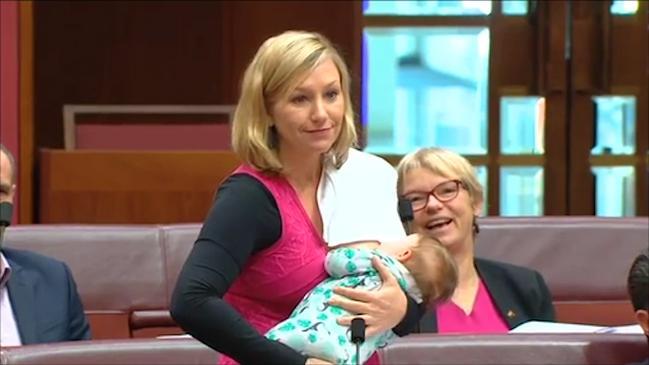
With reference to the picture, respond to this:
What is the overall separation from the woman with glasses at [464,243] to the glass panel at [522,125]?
89.3 inches

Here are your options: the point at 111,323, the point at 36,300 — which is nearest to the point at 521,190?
the point at 111,323

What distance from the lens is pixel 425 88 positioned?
5191 millimetres

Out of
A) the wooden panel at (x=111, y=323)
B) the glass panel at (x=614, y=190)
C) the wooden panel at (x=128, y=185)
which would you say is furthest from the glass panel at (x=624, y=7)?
the wooden panel at (x=111, y=323)

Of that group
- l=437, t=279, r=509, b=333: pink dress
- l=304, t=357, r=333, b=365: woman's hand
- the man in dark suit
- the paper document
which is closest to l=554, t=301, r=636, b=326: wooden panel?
l=437, t=279, r=509, b=333: pink dress

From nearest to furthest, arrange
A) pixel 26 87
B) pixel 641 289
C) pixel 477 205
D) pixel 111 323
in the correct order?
pixel 641 289 → pixel 477 205 → pixel 111 323 → pixel 26 87

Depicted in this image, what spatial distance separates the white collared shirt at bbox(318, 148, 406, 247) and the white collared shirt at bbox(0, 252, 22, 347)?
1199 millimetres

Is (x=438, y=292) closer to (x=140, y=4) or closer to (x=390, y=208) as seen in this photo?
(x=390, y=208)

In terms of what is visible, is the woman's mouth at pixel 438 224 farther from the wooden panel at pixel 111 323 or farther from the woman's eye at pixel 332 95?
the woman's eye at pixel 332 95

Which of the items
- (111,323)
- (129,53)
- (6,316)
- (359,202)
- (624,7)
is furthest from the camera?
(129,53)

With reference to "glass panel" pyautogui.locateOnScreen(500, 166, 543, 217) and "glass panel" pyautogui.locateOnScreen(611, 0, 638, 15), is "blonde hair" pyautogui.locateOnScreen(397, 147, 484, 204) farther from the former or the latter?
"glass panel" pyautogui.locateOnScreen(611, 0, 638, 15)

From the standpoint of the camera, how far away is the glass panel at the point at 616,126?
5.07m

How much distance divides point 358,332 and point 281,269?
137mm

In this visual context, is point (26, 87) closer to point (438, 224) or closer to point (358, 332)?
point (438, 224)

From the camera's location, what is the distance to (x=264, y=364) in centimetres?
163
